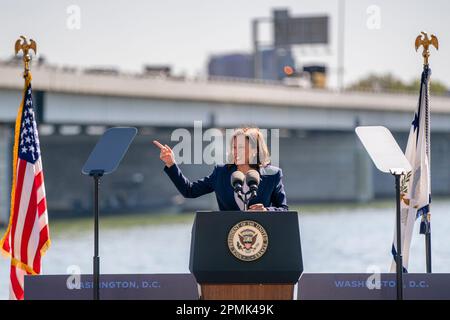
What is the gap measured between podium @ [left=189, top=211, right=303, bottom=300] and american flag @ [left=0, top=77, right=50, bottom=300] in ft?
15.2

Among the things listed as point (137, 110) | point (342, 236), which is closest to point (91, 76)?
point (137, 110)

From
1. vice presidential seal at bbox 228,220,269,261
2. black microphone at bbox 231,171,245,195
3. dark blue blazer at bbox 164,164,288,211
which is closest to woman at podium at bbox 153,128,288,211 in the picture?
dark blue blazer at bbox 164,164,288,211

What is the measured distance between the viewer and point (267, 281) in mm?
10648

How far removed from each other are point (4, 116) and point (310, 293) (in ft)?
162

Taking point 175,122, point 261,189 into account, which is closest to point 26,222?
point 261,189

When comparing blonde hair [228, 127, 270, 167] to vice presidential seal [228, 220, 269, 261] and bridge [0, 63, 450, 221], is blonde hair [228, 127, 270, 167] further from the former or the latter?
bridge [0, 63, 450, 221]

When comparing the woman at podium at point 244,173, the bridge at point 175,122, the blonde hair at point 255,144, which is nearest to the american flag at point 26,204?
the woman at podium at point 244,173

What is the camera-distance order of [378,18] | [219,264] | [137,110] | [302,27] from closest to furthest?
[219,264], [378,18], [137,110], [302,27]

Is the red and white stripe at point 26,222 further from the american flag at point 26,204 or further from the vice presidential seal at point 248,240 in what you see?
the vice presidential seal at point 248,240

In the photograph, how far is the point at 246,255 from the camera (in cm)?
1067

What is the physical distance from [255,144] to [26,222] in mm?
4548

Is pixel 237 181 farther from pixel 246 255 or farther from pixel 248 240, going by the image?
pixel 246 255

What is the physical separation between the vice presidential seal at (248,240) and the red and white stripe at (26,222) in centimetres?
475

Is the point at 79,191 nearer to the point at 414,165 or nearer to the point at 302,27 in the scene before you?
the point at 302,27
